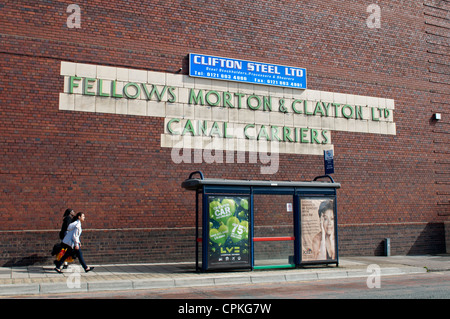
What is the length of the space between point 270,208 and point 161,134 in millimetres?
4817

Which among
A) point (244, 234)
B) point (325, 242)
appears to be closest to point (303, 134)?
point (325, 242)

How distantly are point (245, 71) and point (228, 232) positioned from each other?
21.9ft

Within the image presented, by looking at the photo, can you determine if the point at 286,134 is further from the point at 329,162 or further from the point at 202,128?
the point at 202,128

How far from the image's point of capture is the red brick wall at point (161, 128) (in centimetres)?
1323

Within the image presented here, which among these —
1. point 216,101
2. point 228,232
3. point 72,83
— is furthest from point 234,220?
point 72,83

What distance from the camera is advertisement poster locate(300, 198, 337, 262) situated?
1329 cm

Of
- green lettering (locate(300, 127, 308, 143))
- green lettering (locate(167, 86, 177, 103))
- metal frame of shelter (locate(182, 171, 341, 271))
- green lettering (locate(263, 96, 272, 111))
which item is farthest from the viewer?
green lettering (locate(300, 127, 308, 143))

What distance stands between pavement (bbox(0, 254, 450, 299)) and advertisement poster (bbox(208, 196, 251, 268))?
38cm

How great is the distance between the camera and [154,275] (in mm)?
11289

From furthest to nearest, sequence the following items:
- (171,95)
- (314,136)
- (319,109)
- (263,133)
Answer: (319,109), (314,136), (263,133), (171,95)

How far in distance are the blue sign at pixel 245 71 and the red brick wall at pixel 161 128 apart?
0.33 meters

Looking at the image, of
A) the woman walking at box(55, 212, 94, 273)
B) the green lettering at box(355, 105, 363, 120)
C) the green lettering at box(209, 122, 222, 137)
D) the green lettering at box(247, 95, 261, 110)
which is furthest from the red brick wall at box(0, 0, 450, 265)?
the woman walking at box(55, 212, 94, 273)

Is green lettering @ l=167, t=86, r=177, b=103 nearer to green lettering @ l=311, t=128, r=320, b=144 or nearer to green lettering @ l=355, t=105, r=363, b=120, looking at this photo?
green lettering @ l=311, t=128, r=320, b=144

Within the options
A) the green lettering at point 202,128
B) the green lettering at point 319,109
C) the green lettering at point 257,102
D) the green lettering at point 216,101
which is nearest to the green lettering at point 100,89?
the green lettering at point 202,128
